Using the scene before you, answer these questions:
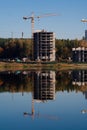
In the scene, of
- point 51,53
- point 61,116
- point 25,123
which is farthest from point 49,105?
point 51,53

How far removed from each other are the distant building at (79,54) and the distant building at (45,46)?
7767 millimetres

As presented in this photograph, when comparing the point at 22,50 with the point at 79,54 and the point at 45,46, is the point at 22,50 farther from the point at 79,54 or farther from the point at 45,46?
the point at 79,54

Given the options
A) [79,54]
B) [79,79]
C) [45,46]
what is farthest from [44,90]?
[79,54]

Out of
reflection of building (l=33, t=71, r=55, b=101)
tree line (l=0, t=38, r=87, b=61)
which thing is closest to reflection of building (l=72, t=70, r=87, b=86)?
reflection of building (l=33, t=71, r=55, b=101)

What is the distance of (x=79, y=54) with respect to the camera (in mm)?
115188

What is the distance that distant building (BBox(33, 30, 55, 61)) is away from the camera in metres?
110

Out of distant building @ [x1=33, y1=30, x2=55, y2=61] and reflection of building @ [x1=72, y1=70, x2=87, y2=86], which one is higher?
distant building @ [x1=33, y1=30, x2=55, y2=61]

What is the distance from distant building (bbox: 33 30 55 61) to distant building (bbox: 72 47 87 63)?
7.77 metres

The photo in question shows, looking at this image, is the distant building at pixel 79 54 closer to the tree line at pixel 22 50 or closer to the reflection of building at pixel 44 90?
the tree line at pixel 22 50

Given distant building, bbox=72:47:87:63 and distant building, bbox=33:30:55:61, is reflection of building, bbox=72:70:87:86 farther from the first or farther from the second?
distant building, bbox=72:47:87:63

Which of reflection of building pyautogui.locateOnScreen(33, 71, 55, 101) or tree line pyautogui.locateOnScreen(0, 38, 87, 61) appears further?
tree line pyautogui.locateOnScreen(0, 38, 87, 61)

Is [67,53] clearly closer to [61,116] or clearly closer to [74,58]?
[74,58]

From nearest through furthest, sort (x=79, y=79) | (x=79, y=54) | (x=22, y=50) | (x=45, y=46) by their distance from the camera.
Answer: (x=79, y=79), (x=45, y=46), (x=22, y=50), (x=79, y=54)

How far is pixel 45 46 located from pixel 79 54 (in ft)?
35.0
